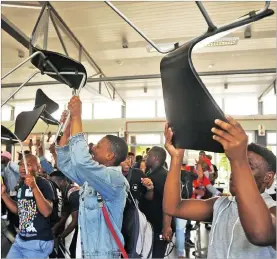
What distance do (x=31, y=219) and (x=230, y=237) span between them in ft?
4.74

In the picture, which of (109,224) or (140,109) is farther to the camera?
(140,109)

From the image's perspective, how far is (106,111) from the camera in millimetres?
10445

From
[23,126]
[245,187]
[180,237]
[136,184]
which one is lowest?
[180,237]

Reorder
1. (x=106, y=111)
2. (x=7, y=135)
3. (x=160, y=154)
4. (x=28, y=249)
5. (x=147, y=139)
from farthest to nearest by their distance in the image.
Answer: (x=106, y=111) → (x=147, y=139) → (x=160, y=154) → (x=28, y=249) → (x=7, y=135)

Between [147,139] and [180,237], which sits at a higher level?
[147,139]

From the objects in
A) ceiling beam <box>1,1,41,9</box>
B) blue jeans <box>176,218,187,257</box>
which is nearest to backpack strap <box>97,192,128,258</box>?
blue jeans <box>176,218,187,257</box>

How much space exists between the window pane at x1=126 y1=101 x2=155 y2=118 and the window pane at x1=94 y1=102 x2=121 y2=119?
0.36 meters

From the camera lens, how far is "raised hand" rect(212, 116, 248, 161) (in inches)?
26.0

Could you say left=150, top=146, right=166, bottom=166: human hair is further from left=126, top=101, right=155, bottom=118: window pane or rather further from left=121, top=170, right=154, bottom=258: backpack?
left=126, top=101, right=155, bottom=118: window pane

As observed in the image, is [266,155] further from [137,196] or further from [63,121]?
[137,196]

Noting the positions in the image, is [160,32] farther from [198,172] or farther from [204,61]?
[198,172]

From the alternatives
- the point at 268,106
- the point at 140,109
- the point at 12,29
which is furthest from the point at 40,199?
the point at 268,106

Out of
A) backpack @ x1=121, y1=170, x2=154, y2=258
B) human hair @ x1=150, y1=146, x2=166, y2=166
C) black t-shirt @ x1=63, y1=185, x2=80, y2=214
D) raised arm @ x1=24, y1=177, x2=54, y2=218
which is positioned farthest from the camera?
human hair @ x1=150, y1=146, x2=166, y2=166

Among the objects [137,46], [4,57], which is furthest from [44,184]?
[4,57]
